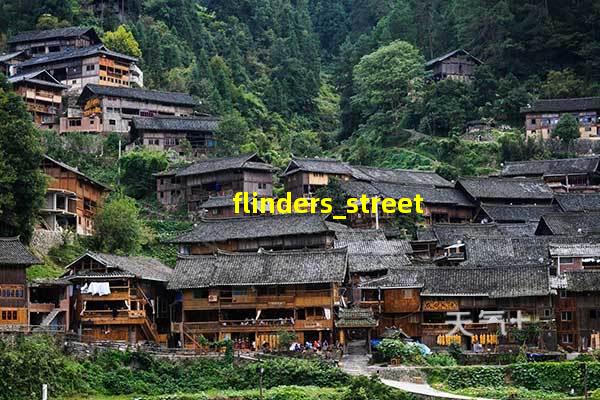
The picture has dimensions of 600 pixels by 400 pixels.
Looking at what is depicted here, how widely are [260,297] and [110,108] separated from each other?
124 feet

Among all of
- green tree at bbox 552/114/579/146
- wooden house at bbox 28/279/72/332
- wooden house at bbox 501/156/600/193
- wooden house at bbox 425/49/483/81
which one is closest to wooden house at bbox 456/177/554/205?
wooden house at bbox 501/156/600/193

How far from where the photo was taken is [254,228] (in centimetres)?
6869

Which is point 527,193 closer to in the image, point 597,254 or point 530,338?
point 597,254

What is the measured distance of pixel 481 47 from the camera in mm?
106625

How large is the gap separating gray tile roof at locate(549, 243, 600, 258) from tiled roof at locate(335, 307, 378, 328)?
10830mm

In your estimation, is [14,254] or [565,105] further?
[565,105]

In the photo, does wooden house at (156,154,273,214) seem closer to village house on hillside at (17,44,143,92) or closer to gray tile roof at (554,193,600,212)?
village house on hillside at (17,44,143,92)

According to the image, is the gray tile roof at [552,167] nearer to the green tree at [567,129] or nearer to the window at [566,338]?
the green tree at [567,129]

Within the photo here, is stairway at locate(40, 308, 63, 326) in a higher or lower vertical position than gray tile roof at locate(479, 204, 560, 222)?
lower

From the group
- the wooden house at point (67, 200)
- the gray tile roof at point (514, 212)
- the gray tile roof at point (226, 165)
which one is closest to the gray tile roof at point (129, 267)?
the wooden house at point (67, 200)

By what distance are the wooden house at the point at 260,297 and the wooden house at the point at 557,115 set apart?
3989 centimetres

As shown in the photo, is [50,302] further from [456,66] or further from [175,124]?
[456,66]

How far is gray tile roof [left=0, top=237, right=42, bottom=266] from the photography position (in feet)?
173

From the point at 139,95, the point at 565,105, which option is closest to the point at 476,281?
the point at 565,105
